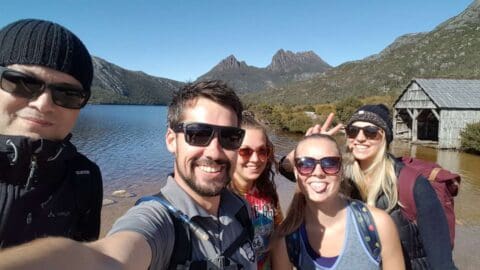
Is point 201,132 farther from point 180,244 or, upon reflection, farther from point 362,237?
point 362,237

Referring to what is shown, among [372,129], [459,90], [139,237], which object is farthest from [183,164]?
[459,90]

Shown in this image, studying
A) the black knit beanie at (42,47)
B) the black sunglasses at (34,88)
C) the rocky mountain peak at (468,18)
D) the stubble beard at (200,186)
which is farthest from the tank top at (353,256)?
the rocky mountain peak at (468,18)

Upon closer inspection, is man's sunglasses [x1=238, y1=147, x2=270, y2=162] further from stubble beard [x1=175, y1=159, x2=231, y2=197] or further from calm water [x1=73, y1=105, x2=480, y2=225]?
calm water [x1=73, y1=105, x2=480, y2=225]

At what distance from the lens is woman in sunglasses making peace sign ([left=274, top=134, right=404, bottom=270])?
78.5 inches

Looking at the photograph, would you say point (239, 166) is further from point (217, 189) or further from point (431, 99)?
point (431, 99)

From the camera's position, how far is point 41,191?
1.55m

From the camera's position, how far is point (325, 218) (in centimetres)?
222

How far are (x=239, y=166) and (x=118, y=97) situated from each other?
675 ft

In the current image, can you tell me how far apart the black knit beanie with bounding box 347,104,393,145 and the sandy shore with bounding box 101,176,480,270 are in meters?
4.68

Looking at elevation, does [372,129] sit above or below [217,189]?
above

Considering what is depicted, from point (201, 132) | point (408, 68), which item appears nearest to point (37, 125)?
point (201, 132)

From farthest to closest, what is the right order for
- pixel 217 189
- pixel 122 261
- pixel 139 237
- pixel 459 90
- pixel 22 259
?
1. pixel 459 90
2. pixel 217 189
3. pixel 139 237
4. pixel 122 261
5. pixel 22 259

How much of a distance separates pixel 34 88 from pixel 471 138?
23721 mm

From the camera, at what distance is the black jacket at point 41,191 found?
142 cm
